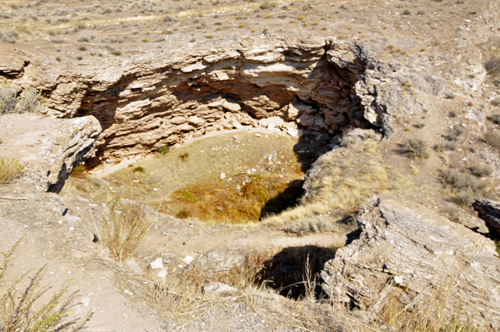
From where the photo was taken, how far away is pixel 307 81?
58.0 ft

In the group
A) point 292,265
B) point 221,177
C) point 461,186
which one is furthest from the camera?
point 221,177

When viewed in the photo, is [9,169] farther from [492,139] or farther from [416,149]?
[492,139]

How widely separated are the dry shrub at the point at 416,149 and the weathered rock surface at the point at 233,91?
1.42 meters

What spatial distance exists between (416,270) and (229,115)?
1619 centimetres

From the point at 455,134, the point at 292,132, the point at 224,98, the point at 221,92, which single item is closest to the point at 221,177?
the point at 224,98

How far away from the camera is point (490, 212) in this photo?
23.3ft

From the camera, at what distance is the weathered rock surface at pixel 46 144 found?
6961 millimetres

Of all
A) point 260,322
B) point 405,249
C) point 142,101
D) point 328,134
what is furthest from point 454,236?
point 142,101

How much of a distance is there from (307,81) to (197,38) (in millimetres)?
7672

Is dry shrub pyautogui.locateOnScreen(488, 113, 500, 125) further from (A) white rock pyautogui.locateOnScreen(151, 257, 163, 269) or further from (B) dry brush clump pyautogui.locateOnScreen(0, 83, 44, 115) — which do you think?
(B) dry brush clump pyautogui.locateOnScreen(0, 83, 44, 115)

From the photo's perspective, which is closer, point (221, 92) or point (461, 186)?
point (461, 186)

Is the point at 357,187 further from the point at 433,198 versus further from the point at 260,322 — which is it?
the point at 260,322

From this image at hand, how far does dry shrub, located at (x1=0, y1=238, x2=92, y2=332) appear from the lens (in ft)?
10.3

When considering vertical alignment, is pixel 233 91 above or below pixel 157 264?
above
